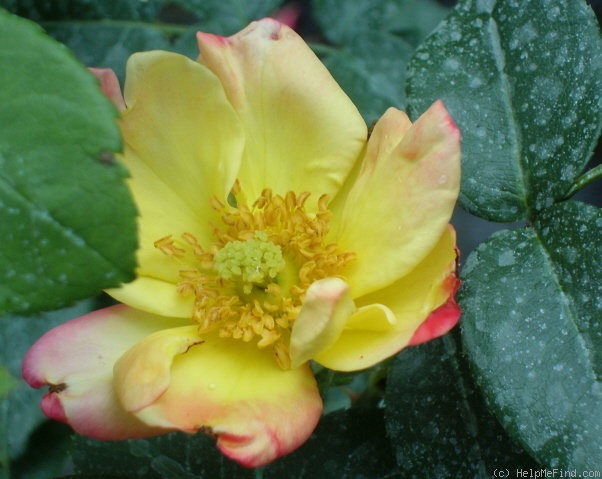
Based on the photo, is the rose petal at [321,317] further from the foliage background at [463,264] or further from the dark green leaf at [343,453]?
the dark green leaf at [343,453]

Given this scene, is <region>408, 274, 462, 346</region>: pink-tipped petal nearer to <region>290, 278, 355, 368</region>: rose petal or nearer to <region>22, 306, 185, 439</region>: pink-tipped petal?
<region>290, 278, 355, 368</region>: rose petal

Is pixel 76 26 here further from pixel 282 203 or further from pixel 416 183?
pixel 416 183

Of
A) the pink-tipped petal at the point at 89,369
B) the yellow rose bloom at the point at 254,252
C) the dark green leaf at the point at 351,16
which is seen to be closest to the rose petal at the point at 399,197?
the yellow rose bloom at the point at 254,252

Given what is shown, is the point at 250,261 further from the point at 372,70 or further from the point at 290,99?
the point at 372,70

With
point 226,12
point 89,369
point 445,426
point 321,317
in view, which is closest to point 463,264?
point 445,426

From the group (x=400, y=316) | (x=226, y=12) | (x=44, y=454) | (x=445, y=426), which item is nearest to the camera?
(x=400, y=316)

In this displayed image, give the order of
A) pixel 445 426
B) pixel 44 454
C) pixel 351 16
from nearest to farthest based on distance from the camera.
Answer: pixel 445 426 < pixel 44 454 < pixel 351 16
